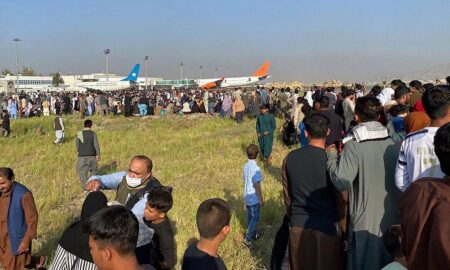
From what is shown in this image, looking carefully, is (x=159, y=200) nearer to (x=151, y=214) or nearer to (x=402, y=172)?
(x=151, y=214)

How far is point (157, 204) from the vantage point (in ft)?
11.1

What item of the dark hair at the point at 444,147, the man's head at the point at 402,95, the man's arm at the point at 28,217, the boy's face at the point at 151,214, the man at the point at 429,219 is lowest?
the man's arm at the point at 28,217

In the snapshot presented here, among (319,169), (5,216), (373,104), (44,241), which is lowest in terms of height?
(44,241)

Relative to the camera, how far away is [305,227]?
11.9 feet

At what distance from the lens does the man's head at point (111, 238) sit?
7.68 ft

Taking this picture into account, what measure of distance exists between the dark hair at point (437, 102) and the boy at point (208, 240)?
167 centimetres

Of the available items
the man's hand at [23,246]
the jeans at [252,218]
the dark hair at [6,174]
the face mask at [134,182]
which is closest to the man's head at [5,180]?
the dark hair at [6,174]

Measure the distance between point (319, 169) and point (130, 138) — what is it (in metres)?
14.3

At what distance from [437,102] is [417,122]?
0.83 meters

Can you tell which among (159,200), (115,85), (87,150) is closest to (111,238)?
(159,200)

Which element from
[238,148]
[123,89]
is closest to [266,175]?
[238,148]

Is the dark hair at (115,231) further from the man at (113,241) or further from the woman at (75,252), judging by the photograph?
the woman at (75,252)

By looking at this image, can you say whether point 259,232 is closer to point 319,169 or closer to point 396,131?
point 396,131

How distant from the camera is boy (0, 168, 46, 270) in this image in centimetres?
471
